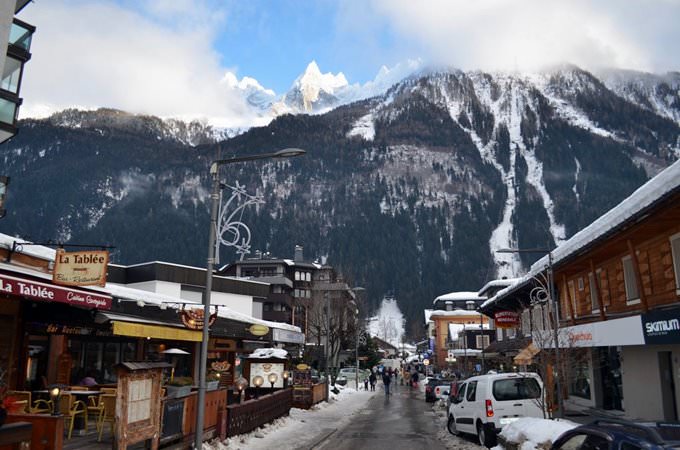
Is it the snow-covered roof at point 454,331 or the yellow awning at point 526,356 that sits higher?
the snow-covered roof at point 454,331

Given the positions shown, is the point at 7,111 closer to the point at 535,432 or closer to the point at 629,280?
the point at 535,432

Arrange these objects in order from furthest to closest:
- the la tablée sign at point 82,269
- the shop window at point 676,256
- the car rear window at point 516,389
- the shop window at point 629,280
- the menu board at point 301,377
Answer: the menu board at point 301,377
the shop window at point 629,280
the car rear window at point 516,389
the shop window at point 676,256
the la tablée sign at point 82,269

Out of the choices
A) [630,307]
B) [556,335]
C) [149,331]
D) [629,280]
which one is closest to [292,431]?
[149,331]

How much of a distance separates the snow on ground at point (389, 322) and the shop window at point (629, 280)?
137m

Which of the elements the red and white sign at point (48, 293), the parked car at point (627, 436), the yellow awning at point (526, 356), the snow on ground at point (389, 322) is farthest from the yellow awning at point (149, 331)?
the snow on ground at point (389, 322)

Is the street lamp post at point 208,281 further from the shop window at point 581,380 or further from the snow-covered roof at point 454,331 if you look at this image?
the snow-covered roof at point 454,331

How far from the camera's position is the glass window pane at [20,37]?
15492 mm

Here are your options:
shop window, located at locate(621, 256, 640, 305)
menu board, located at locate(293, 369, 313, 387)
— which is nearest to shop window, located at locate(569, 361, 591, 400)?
shop window, located at locate(621, 256, 640, 305)

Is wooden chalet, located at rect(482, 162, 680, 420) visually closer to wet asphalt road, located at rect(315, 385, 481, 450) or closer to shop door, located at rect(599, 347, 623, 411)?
A: shop door, located at rect(599, 347, 623, 411)

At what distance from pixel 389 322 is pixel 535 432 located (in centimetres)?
15614

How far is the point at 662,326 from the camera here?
1430 centimetres

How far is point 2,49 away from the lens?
10.1 meters

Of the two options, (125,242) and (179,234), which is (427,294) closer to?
(179,234)

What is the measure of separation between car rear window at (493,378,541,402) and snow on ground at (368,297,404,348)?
14040 cm
